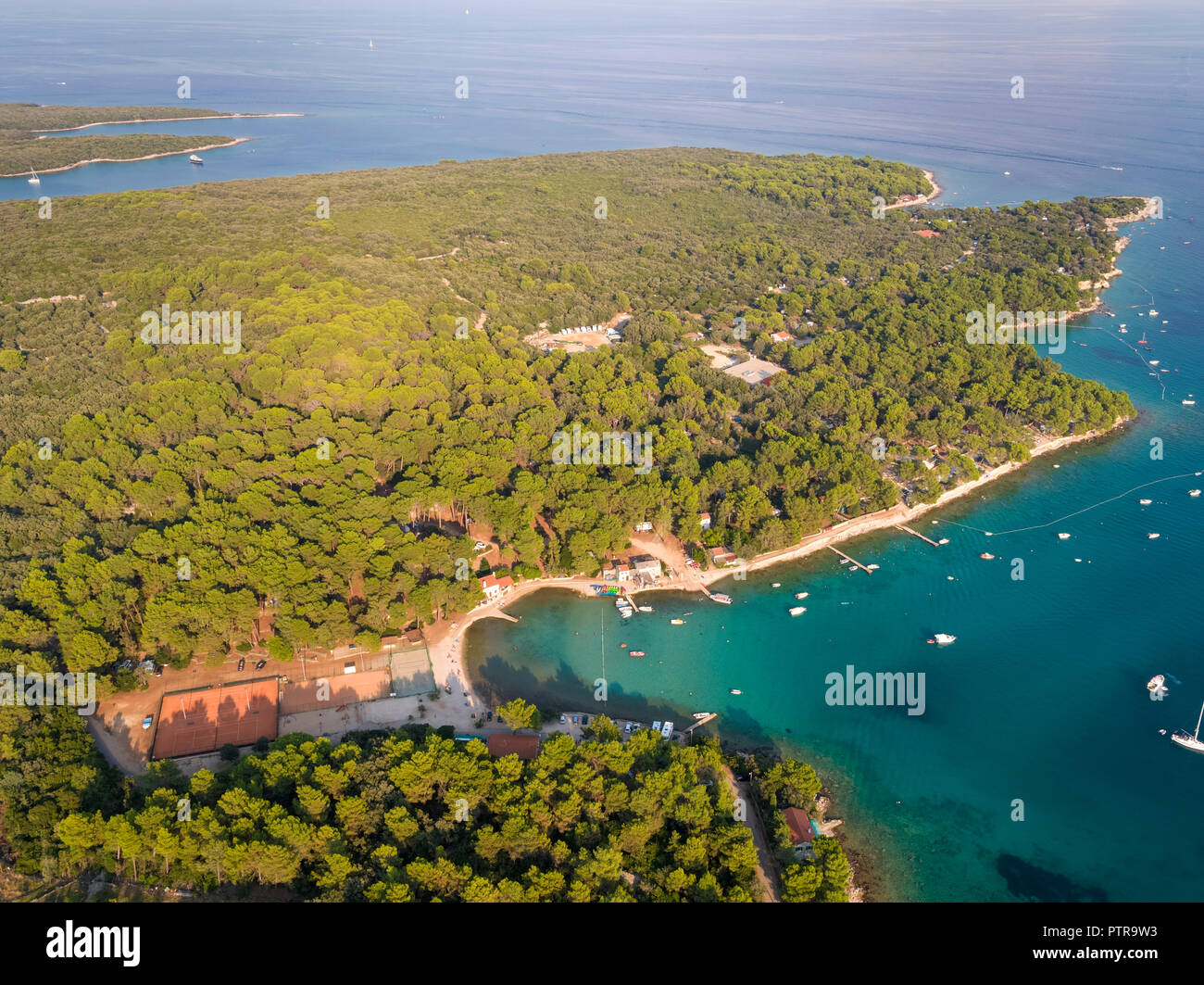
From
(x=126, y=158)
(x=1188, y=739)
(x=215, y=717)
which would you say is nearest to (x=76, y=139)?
(x=126, y=158)

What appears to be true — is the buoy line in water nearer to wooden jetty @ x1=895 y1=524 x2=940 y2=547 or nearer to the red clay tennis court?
wooden jetty @ x1=895 y1=524 x2=940 y2=547

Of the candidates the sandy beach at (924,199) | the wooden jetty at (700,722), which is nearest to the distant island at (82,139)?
the sandy beach at (924,199)

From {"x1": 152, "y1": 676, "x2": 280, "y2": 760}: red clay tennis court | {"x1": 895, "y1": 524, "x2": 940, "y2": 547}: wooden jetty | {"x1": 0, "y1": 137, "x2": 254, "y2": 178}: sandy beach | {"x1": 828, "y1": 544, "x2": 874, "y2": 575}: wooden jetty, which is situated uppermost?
{"x1": 0, "y1": 137, "x2": 254, "y2": 178}: sandy beach

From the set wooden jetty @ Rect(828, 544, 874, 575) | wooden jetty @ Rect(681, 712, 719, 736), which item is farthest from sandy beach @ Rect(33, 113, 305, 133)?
wooden jetty @ Rect(681, 712, 719, 736)

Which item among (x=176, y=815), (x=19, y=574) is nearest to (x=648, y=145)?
(x=19, y=574)

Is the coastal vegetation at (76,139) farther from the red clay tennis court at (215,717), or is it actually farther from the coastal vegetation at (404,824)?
the coastal vegetation at (404,824)
